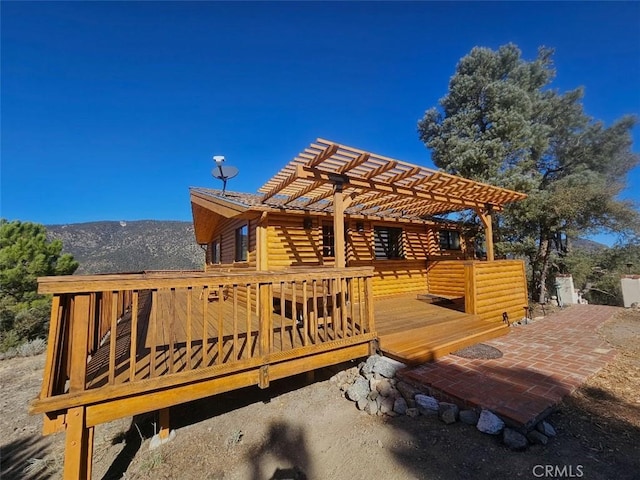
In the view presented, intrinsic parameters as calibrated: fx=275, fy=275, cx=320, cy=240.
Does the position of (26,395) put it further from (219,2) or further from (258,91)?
(258,91)

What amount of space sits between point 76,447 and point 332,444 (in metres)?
2.43

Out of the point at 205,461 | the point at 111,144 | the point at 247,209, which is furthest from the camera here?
the point at 111,144

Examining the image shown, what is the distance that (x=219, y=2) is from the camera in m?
8.64

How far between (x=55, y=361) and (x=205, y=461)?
6.52 ft

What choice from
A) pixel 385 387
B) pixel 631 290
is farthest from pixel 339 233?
pixel 631 290

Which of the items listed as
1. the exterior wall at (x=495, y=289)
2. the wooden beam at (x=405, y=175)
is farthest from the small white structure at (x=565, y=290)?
the wooden beam at (x=405, y=175)

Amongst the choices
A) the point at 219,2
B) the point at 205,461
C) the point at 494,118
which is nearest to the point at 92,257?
the point at 219,2

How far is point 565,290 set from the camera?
10.6 meters

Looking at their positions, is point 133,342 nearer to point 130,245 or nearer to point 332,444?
point 332,444

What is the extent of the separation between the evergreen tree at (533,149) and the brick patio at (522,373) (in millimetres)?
6055

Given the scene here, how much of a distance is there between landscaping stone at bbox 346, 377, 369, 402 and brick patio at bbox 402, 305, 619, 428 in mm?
589

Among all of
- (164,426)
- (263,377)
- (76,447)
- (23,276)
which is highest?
(23,276)

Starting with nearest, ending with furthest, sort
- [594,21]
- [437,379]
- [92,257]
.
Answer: [437,379]
[594,21]
[92,257]

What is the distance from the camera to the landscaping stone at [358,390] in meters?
3.70
